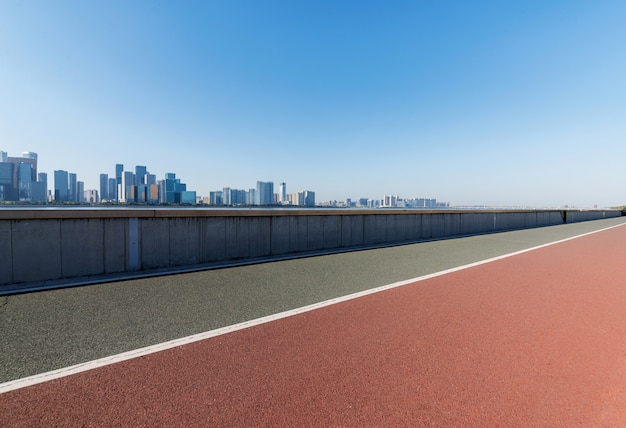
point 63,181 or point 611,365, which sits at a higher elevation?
point 63,181

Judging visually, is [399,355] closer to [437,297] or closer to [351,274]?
[437,297]

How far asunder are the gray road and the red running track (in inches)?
20.0

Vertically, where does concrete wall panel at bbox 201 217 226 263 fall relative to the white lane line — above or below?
above

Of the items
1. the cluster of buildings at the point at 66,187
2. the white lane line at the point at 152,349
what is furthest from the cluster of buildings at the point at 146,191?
the white lane line at the point at 152,349

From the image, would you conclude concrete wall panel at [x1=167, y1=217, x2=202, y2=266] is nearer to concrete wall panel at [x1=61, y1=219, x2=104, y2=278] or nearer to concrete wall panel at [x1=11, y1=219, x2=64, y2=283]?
concrete wall panel at [x1=61, y1=219, x2=104, y2=278]

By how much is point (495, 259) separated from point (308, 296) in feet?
23.0

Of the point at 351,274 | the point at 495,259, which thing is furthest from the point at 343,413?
the point at 495,259

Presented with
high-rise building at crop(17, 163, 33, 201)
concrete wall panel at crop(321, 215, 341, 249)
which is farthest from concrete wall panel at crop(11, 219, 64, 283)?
high-rise building at crop(17, 163, 33, 201)

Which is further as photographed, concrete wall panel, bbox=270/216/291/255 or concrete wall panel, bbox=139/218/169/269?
concrete wall panel, bbox=270/216/291/255

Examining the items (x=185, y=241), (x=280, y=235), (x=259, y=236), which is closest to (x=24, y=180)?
(x=185, y=241)

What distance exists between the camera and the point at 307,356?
2.96m

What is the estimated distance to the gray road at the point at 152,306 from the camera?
120 inches

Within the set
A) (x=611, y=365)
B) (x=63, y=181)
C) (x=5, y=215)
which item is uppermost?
(x=63, y=181)

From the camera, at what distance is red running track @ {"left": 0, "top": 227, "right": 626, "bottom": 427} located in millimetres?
2160
